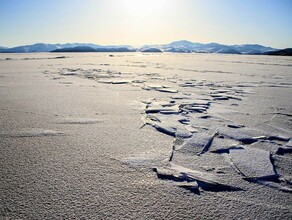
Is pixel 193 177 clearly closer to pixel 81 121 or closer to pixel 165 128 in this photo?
pixel 165 128

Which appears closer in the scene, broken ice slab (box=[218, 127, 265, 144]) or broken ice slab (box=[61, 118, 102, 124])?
broken ice slab (box=[218, 127, 265, 144])

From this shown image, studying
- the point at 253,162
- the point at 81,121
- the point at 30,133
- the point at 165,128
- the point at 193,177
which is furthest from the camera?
the point at 81,121

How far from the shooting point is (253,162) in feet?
4.32

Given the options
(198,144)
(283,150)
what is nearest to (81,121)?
(198,144)

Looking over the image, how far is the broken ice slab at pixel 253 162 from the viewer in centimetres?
119

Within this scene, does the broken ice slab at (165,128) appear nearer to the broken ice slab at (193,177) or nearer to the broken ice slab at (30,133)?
the broken ice slab at (193,177)

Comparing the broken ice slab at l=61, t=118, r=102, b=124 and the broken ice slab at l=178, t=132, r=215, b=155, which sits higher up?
the broken ice slab at l=61, t=118, r=102, b=124

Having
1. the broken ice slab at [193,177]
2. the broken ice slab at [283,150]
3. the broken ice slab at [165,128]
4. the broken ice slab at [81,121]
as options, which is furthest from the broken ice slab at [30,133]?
the broken ice slab at [283,150]

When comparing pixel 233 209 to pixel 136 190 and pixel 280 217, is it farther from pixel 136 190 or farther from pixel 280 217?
pixel 136 190

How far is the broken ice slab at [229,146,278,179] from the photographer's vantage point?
3.90 feet

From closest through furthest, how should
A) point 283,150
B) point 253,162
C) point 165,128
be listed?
point 253,162
point 283,150
point 165,128

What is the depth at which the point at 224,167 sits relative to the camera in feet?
4.17

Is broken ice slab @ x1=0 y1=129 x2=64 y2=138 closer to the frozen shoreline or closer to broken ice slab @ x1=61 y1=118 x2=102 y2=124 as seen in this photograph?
the frozen shoreline

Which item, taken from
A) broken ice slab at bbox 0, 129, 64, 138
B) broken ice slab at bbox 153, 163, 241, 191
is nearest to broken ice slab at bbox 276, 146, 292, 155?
broken ice slab at bbox 153, 163, 241, 191
